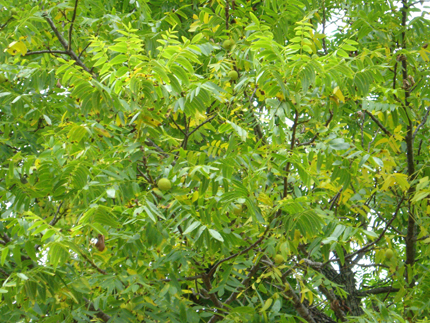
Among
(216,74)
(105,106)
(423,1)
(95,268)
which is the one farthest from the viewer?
(423,1)

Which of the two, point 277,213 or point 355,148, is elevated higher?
point 355,148

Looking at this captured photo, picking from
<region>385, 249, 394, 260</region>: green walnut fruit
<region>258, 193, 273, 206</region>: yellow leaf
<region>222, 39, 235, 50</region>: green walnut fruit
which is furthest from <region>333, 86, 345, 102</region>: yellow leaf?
<region>385, 249, 394, 260</region>: green walnut fruit

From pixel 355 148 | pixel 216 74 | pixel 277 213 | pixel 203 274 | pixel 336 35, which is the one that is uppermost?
pixel 336 35

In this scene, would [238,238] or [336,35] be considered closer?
[238,238]

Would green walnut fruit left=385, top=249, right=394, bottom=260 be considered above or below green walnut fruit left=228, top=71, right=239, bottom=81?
below

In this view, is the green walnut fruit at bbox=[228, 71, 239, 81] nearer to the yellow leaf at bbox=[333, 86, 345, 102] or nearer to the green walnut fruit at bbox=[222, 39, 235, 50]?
the green walnut fruit at bbox=[222, 39, 235, 50]

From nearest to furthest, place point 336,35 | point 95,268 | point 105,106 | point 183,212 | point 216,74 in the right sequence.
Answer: point 183,212 → point 105,106 → point 95,268 → point 216,74 → point 336,35

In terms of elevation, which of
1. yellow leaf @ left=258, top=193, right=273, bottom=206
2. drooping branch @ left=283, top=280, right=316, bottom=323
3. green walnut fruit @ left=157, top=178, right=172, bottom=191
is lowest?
drooping branch @ left=283, top=280, right=316, bottom=323

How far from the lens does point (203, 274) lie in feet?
11.7

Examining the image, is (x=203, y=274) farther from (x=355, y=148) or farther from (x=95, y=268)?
(x=355, y=148)

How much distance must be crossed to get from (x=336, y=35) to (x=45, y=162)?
4.07 metres

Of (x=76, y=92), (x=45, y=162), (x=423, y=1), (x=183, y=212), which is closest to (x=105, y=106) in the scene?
(x=76, y=92)

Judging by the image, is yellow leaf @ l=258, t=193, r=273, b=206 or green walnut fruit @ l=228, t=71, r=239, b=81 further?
green walnut fruit @ l=228, t=71, r=239, b=81

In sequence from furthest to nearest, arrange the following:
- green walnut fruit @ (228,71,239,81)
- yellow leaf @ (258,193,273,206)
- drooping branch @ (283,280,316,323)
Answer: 1. drooping branch @ (283,280,316,323)
2. green walnut fruit @ (228,71,239,81)
3. yellow leaf @ (258,193,273,206)
